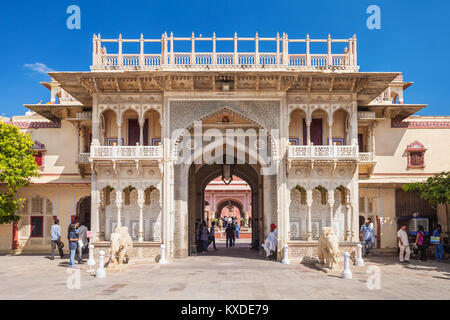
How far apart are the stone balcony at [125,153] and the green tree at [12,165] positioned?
13.1ft

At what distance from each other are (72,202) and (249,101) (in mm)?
10396

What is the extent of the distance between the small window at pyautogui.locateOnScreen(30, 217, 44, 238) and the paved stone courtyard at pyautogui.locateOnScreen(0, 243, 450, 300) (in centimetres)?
439

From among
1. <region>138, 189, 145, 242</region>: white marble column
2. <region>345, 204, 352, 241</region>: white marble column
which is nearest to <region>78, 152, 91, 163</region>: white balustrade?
<region>138, 189, 145, 242</region>: white marble column

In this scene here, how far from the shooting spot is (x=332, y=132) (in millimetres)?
20312

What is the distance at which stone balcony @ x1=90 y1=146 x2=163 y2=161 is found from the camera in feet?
60.7

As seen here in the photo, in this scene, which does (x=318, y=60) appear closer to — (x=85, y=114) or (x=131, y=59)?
(x=131, y=59)

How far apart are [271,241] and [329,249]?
13.7ft

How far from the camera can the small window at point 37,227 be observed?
22.7 metres

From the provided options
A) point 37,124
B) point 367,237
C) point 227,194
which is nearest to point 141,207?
point 37,124

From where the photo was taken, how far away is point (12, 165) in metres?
19.8

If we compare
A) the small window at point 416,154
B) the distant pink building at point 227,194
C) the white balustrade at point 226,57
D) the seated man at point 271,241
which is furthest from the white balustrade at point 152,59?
the distant pink building at point 227,194

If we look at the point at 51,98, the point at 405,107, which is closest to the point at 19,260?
the point at 51,98
